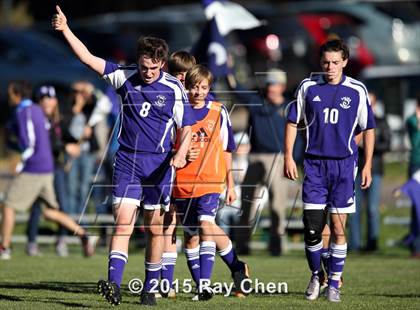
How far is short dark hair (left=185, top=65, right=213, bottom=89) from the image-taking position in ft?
36.8

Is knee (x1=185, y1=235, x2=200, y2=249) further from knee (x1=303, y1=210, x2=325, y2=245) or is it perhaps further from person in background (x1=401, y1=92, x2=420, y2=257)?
person in background (x1=401, y1=92, x2=420, y2=257)

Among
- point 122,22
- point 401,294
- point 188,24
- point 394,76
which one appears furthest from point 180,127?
point 122,22

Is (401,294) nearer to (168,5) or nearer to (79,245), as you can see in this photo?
(79,245)

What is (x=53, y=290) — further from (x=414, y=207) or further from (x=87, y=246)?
(x=414, y=207)

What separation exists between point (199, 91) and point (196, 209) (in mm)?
1068

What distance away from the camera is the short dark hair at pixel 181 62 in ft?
38.2

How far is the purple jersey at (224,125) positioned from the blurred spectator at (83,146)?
7.60 meters

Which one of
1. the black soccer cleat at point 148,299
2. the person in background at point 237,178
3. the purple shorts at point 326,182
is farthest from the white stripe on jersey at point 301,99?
the person in background at point 237,178

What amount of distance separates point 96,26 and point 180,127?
895 inches

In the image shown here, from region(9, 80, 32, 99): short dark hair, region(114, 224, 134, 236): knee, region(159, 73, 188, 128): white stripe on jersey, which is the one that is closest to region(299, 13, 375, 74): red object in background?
region(9, 80, 32, 99): short dark hair

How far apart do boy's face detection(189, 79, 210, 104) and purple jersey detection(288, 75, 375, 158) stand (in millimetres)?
803

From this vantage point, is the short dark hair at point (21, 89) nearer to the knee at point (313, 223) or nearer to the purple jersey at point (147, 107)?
the purple jersey at point (147, 107)

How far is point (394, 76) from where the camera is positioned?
90.3 ft

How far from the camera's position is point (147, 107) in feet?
34.9
